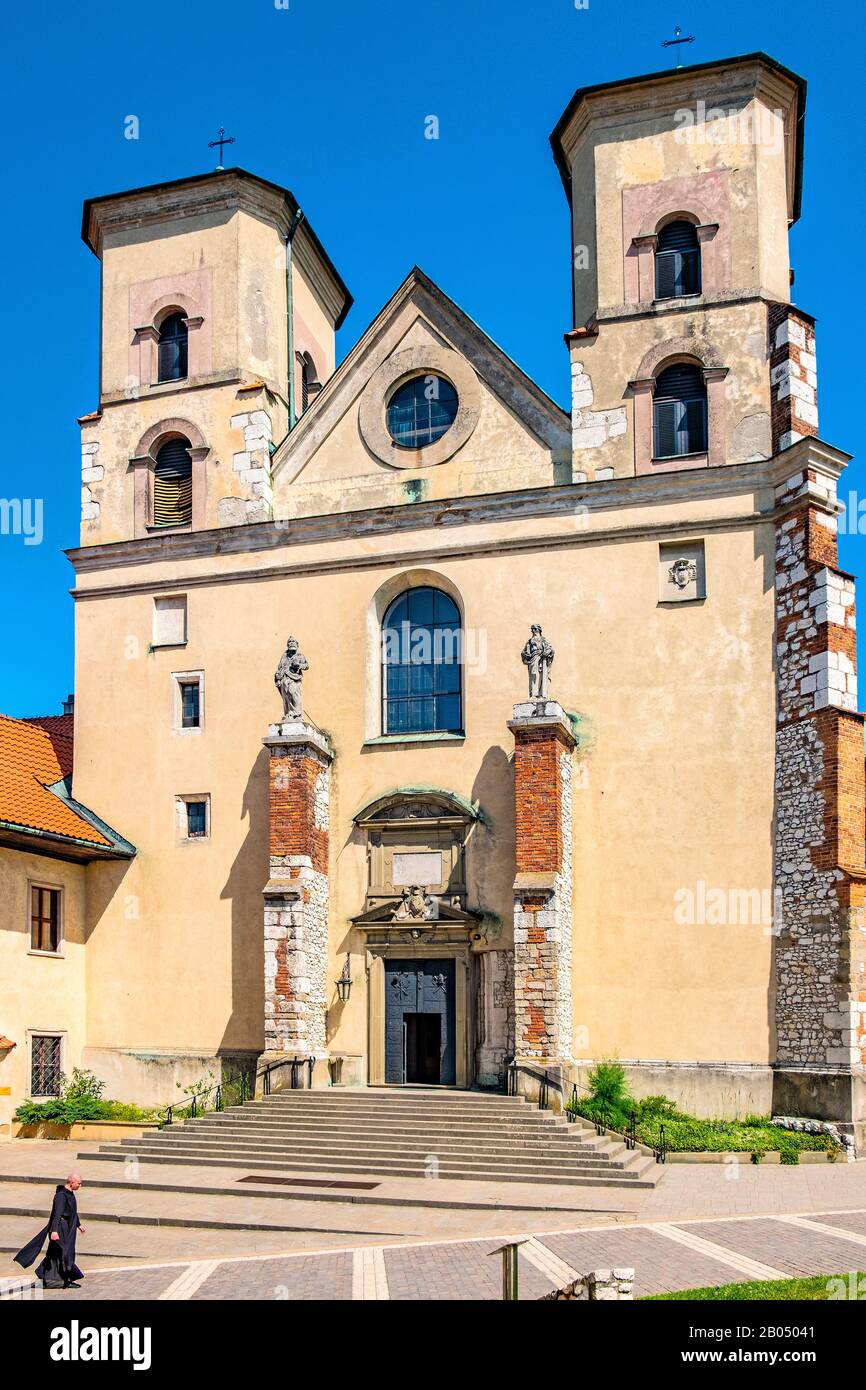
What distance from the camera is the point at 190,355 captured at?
2875cm

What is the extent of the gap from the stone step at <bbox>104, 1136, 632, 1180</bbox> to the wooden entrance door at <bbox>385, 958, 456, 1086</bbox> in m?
3.50

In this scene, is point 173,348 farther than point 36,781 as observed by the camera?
Yes

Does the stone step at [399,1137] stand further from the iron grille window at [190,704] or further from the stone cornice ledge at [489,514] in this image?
the stone cornice ledge at [489,514]

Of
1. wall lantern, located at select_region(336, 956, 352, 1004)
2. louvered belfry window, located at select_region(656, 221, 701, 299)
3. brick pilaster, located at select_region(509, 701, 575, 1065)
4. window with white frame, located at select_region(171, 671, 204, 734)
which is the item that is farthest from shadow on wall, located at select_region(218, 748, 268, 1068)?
louvered belfry window, located at select_region(656, 221, 701, 299)

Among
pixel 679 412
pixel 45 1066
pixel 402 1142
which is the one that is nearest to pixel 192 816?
pixel 45 1066

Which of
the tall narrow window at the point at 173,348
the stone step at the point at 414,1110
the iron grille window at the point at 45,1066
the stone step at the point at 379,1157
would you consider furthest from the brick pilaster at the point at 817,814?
the iron grille window at the point at 45,1066

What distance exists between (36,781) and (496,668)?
978cm

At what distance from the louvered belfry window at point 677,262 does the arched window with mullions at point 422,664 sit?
7413 mm

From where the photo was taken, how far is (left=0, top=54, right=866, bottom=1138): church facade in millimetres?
22844

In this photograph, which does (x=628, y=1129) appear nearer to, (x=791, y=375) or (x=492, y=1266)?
(x=492, y=1266)

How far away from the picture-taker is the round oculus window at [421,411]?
87.9 feet

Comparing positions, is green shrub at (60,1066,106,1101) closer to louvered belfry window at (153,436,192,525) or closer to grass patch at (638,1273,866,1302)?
louvered belfry window at (153,436,192,525)

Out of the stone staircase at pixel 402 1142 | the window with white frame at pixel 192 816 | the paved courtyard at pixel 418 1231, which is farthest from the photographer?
the window with white frame at pixel 192 816

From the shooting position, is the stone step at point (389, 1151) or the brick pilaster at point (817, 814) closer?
the stone step at point (389, 1151)
